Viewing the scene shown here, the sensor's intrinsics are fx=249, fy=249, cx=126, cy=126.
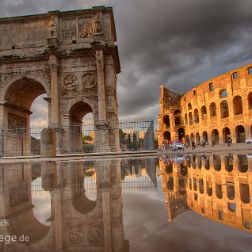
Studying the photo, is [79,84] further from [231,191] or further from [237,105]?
[237,105]

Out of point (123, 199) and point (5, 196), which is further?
point (5, 196)

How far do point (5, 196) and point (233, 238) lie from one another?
109 inches

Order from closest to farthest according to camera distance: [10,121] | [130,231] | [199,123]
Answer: [130,231] → [10,121] → [199,123]

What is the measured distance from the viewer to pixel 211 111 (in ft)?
121

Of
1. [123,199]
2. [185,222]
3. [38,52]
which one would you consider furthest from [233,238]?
[38,52]

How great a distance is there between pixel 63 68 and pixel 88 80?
2.09 metres

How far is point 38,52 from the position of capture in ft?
59.3

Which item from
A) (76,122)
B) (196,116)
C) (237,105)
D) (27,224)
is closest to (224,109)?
(237,105)

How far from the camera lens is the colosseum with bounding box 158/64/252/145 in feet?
101

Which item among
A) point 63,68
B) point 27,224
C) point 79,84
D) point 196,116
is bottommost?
point 27,224

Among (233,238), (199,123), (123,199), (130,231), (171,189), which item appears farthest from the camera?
(199,123)

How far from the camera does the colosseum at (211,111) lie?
30.7 m

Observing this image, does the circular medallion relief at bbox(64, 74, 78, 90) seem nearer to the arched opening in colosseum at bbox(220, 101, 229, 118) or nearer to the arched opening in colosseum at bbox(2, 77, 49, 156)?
the arched opening in colosseum at bbox(2, 77, 49, 156)

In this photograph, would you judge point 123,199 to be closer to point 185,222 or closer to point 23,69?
point 185,222
